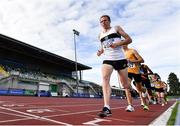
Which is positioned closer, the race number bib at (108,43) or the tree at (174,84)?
the race number bib at (108,43)

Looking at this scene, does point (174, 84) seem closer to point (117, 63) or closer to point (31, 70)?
point (31, 70)

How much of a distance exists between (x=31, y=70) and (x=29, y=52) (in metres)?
2.89

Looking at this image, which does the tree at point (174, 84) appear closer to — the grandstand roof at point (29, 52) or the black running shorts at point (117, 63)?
the grandstand roof at point (29, 52)

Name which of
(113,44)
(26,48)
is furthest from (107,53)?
(26,48)

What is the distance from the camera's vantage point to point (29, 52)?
44281 mm

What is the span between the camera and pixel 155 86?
51.2 ft

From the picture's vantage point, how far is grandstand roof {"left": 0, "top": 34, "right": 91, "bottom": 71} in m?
38.8

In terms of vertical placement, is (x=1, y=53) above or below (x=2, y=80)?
above

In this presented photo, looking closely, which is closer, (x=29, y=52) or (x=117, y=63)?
(x=117, y=63)

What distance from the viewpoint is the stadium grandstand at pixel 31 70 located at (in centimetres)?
3556

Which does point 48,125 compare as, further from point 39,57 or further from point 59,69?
point 59,69

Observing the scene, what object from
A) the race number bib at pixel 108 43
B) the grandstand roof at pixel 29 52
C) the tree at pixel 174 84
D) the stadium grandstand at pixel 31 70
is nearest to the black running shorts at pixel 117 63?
the race number bib at pixel 108 43

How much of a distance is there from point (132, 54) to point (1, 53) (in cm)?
3398

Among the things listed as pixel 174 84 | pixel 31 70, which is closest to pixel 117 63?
pixel 31 70
